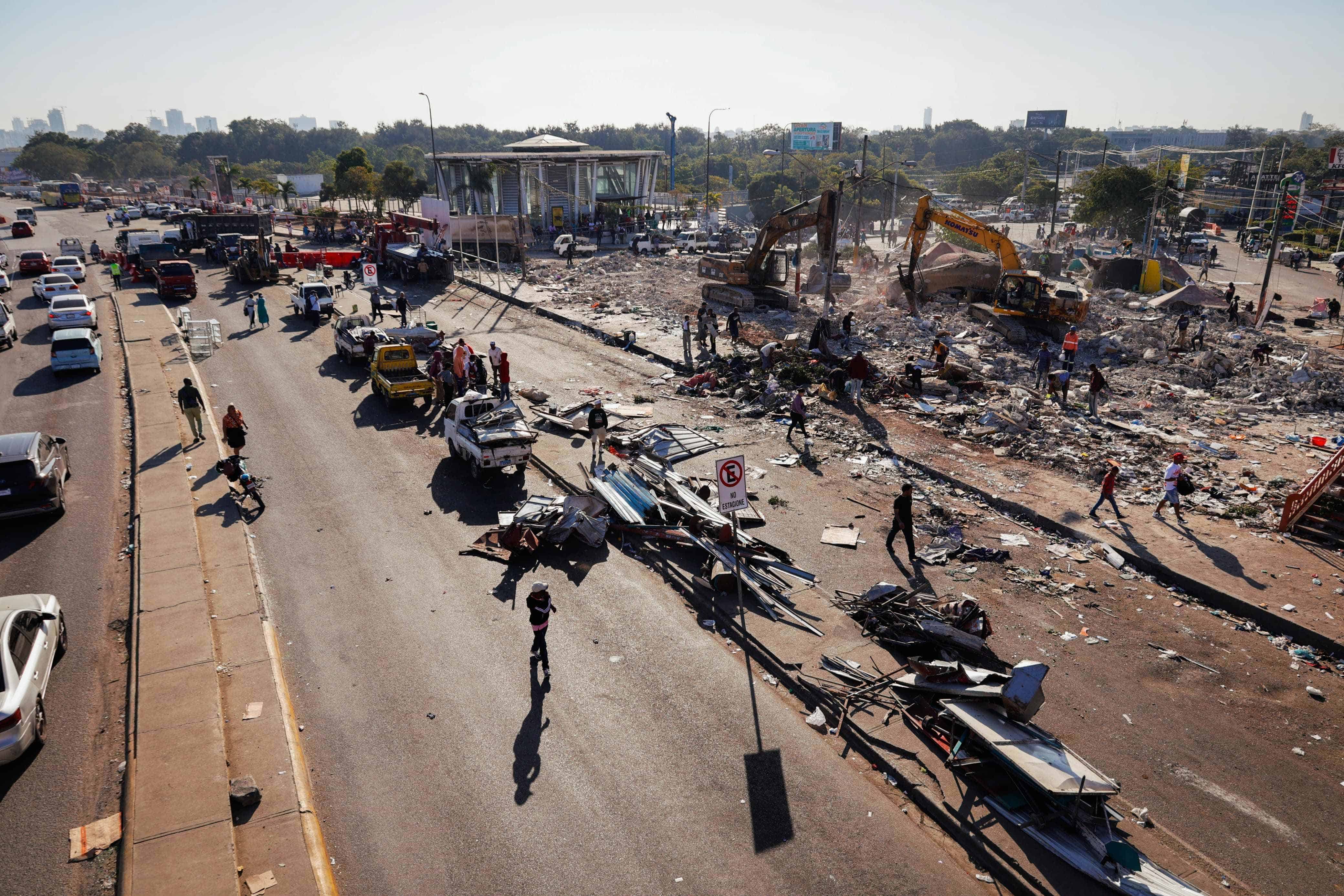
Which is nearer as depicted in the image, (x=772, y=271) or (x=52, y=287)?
(x=772, y=271)

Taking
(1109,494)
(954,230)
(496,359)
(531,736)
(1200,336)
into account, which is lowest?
(531,736)

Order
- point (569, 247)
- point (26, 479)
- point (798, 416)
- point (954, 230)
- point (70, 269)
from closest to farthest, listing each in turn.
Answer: point (26, 479)
point (798, 416)
point (954, 230)
point (70, 269)
point (569, 247)

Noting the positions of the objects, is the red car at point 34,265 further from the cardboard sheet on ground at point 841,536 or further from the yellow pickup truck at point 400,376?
the cardboard sheet on ground at point 841,536

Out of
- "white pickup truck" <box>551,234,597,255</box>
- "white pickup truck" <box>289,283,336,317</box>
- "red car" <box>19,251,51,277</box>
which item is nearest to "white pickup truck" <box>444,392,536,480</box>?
"white pickup truck" <box>289,283,336,317</box>

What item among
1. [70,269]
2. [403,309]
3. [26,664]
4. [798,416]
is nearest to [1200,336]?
[798,416]

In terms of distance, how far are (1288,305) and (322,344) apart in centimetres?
4469

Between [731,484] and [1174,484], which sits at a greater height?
[731,484]

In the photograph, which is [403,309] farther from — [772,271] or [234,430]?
[772,271]

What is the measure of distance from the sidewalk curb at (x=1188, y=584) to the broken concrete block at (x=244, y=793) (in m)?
13.7

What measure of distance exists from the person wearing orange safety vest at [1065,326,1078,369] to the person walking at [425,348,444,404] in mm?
18586

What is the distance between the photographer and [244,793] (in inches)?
321

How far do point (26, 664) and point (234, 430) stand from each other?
809 cm

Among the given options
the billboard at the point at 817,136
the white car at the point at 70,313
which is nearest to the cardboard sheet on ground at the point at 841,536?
the white car at the point at 70,313

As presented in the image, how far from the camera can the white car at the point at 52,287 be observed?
36312 mm
